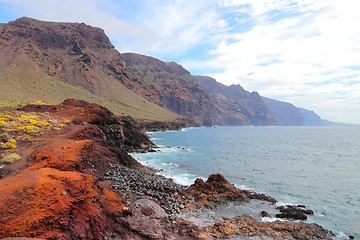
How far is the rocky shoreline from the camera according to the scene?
44.2ft

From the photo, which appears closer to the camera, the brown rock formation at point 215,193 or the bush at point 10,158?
the bush at point 10,158

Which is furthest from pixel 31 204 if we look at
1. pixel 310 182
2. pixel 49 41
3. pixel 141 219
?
pixel 49 41

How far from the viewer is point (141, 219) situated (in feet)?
53.9

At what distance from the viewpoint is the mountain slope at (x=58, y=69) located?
117 metres

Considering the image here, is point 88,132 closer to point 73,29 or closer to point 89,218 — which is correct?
point 89,218

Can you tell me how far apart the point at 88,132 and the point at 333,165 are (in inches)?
1798

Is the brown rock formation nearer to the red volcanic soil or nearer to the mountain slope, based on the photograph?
the red volcanic soil

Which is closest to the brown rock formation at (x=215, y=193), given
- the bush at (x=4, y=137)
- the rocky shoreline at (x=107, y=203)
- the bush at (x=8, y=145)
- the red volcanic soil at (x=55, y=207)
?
the rocky shoreline at (x=107, y=203)

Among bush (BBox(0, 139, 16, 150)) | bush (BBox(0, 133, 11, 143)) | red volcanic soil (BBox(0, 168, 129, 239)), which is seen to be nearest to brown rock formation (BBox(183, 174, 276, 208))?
red volcanic soil (BBox(0, 168, 129, 239))

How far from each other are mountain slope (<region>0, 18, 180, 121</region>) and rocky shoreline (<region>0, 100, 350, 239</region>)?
85.2 meters

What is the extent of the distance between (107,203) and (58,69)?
497 feet

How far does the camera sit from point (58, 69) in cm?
15062

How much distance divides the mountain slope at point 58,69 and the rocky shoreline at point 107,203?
8515 centimetres

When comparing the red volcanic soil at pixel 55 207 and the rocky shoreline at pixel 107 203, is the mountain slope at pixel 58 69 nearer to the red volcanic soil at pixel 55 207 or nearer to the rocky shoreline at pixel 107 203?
the rocky shoreline at pixel 107 203
